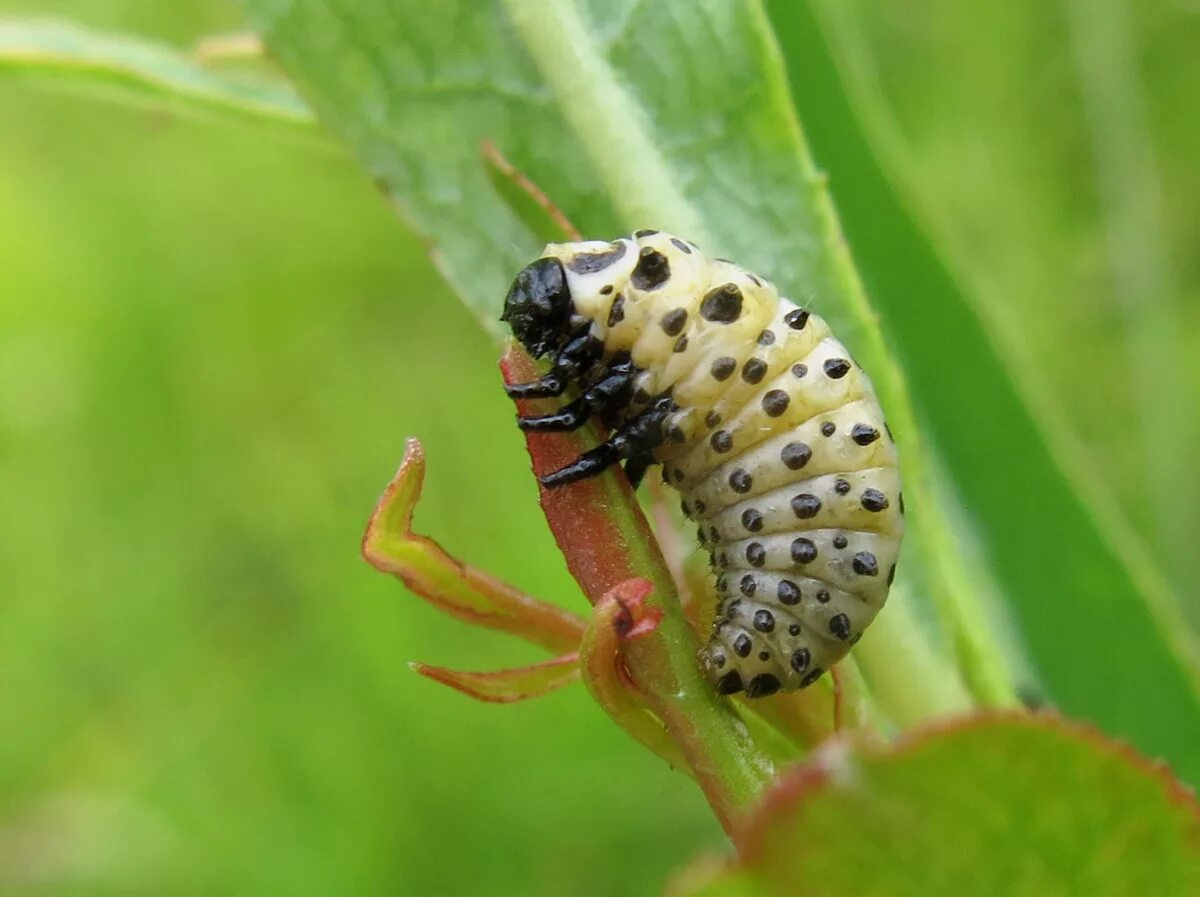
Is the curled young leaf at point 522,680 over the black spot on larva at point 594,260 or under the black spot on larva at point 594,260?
under

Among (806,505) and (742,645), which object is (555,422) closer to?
(742,645)

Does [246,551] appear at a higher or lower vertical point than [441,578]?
higher

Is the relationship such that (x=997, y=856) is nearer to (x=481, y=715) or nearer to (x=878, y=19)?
(x=481, y=715)

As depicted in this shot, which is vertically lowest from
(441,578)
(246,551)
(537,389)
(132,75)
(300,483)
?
(441,578)

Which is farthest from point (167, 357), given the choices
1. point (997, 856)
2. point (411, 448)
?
point (997, 856)

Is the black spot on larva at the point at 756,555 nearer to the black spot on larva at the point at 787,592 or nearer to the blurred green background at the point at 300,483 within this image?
the black spot on larva at the point at 787,592

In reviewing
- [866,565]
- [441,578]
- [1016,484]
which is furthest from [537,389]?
[1016,484]

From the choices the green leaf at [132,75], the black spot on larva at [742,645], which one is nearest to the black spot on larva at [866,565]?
the black spot on larva at [742,645]
